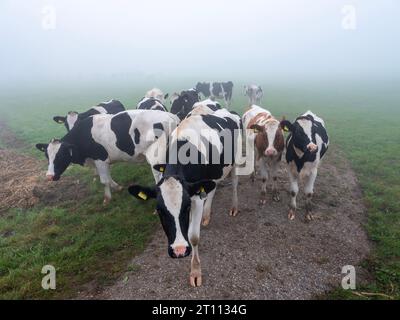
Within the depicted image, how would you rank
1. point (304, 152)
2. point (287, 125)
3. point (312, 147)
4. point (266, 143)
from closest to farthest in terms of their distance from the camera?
point (312, 147), point (304, 152), point (287, 125), point (266, 143)

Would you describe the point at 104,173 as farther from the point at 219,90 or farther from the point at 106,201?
the point at 219,90

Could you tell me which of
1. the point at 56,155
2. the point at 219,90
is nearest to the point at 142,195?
the point at 56,155

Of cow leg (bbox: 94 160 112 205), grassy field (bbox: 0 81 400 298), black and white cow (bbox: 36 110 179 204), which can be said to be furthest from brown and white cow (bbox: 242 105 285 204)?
cow leg (bbox: 94 160 112 205)

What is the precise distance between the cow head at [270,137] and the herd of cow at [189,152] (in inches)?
0.9

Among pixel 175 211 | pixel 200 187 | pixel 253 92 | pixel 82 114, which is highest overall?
pixel 253 92

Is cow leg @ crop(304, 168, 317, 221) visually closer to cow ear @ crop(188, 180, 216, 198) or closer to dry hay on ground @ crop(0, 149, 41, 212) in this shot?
cow ear @ crop(188, 180, 216, 198)

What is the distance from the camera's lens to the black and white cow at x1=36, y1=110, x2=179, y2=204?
8539 millimetres

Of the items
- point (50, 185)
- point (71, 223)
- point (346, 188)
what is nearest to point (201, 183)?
point (71, 223)

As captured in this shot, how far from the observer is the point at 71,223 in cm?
824

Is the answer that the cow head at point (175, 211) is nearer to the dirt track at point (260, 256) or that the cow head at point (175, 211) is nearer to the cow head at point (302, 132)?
the dirt track at point (260, 256)

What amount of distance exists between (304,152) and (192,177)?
3.11 meters

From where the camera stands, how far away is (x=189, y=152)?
580 centimetres

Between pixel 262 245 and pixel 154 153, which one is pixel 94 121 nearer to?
pixel 154 153
